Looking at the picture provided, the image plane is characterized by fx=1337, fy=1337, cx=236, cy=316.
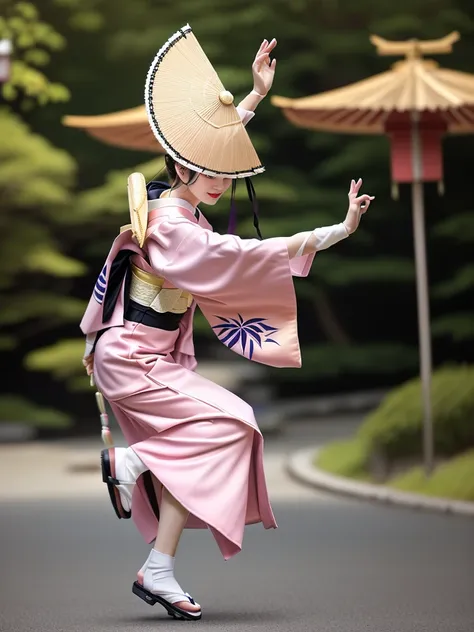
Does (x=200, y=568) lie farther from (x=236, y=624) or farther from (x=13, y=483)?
(x=13, y=483)

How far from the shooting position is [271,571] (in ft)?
15.9

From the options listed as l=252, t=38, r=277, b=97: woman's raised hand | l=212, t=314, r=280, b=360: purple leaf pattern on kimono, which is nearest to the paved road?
l=212, t=314, r=280, b=360: purple leaf pattern on kimono

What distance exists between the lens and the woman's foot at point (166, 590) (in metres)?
3.76

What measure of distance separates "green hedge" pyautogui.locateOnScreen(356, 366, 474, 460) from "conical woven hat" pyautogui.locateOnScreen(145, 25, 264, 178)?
381 centimetres

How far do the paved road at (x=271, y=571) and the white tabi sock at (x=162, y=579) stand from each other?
0.27 ft

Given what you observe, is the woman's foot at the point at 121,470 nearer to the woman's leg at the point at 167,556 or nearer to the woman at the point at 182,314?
the woman at the point at 182,314

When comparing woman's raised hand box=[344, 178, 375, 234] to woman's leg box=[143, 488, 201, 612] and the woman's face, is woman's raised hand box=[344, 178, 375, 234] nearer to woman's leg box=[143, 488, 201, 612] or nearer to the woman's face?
the woman's face

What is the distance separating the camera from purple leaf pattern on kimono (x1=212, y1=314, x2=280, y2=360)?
3.84 metres

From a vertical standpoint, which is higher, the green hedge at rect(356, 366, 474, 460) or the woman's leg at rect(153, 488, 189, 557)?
the woman's leg at rect(153, 488, 189, 557)

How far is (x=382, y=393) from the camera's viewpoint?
40.7ft

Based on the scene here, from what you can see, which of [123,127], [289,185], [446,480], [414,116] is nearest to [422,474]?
[446,480]

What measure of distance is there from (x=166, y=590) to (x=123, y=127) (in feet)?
16.5

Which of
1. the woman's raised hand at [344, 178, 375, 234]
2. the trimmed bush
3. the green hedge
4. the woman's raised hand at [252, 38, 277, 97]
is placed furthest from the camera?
the green hedge

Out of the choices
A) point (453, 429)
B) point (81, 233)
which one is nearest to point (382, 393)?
point (81, 233)
